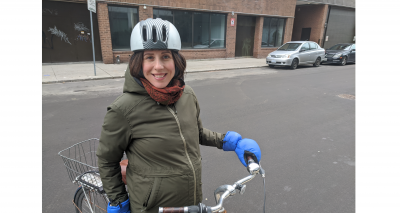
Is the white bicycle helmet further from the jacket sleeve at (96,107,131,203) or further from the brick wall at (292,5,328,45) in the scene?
the brick wall at (292,5,328,45)

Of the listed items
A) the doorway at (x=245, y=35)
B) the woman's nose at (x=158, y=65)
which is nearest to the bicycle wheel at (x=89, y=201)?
the woman's nose at (x=158, y=65)

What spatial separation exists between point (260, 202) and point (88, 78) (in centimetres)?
924

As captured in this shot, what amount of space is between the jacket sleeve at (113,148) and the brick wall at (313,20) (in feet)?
79.7

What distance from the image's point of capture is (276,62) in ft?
46.3

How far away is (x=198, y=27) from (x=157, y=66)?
623 inches

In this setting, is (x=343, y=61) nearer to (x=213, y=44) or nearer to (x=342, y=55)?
(x=342, y=55)

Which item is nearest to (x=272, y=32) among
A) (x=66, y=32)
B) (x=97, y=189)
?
(x=66, y=32)

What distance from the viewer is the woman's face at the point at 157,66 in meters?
1.42

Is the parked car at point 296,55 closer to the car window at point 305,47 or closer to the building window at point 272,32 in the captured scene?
the car window at point 305,47

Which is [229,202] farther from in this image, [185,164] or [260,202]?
[185,164]

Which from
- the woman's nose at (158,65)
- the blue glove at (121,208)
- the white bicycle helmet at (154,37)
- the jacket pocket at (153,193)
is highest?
the white bicycle helmet at (154,37)

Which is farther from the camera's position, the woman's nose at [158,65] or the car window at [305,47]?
the car window at [305,47]

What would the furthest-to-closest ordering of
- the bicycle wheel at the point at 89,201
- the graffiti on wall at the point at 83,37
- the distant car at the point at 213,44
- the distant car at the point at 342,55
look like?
the distant car at the point at 213,44 < the distant car at the point at 342,55 < the graffiti on wall at the point at 83,37 < the bicycle wheel at the point at 89,201

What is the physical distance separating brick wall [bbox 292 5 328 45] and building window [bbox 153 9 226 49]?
10.2 m
